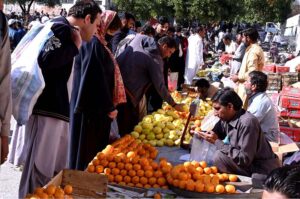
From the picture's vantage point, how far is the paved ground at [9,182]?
488 cm

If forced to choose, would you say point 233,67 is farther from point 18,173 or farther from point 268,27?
point 268,27

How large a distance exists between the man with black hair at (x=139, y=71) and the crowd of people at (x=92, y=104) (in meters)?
0.01

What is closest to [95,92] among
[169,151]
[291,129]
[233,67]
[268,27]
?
[169,151]

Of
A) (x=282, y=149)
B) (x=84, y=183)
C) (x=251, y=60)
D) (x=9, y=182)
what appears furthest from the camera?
(x=251, y=60)

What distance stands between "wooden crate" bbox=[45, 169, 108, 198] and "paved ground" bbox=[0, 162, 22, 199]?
138 cm

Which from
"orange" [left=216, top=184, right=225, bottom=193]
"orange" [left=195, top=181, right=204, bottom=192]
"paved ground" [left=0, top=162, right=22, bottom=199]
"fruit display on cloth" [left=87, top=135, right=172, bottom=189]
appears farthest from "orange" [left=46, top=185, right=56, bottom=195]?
"paved ground" [left=0, top=162, right=22, bottom=199]

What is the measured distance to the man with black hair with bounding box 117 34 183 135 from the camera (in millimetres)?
5695

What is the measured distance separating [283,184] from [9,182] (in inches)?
157

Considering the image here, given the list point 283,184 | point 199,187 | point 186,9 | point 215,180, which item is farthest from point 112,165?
point 186,9

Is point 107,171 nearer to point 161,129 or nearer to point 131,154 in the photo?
point 131,154

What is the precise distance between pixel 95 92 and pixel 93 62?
27 cm

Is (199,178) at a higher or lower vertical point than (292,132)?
higher

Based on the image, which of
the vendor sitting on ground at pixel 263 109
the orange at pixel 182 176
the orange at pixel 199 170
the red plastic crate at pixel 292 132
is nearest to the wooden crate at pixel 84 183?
the orange at pixel 182 176

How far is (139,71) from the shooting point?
18.8ft
